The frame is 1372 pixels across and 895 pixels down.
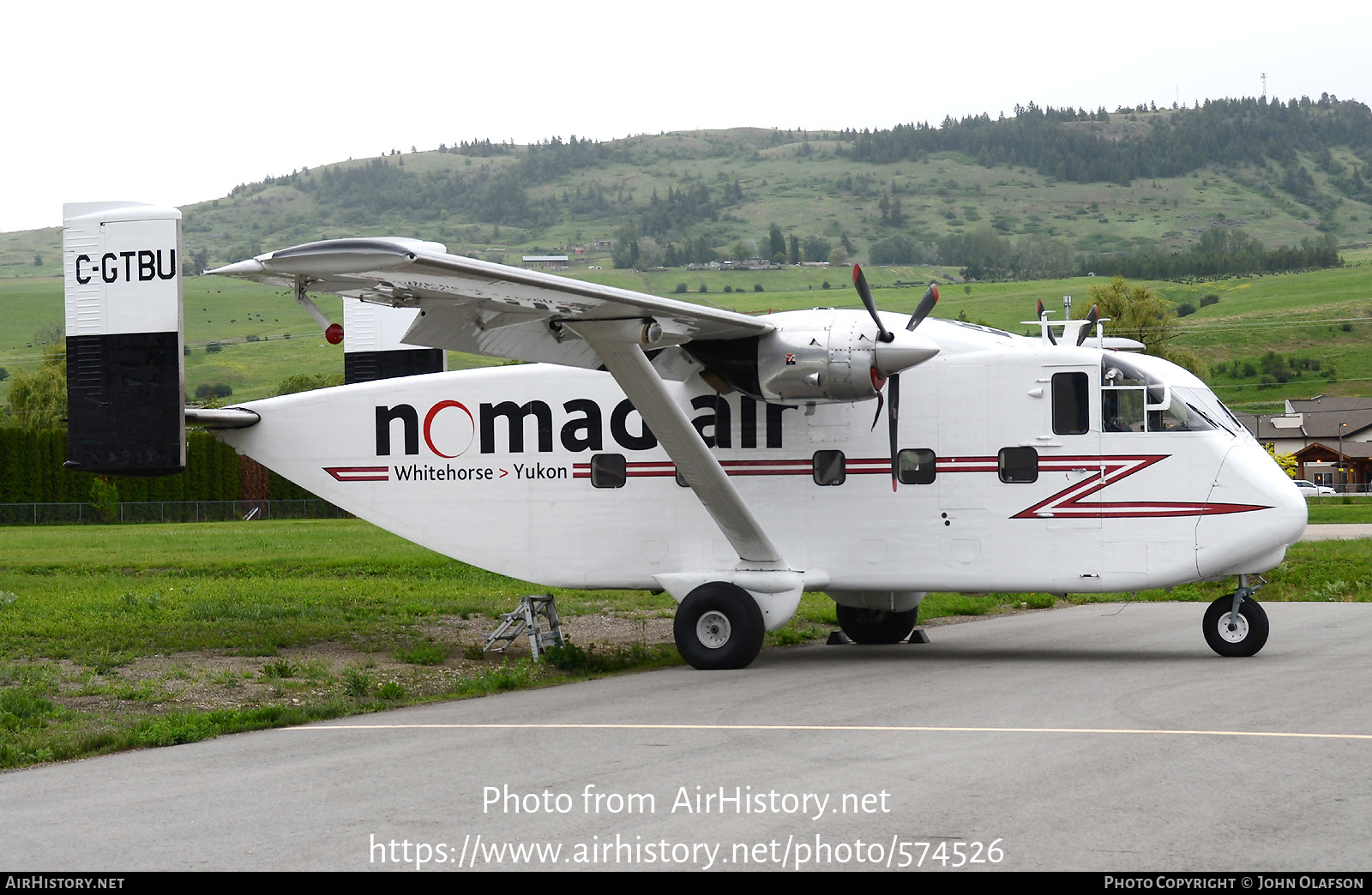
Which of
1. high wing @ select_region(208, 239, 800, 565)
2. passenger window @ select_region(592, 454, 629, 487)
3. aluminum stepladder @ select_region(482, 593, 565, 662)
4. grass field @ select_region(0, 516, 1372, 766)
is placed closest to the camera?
high wing @ select_region(208, 239, 800, 565)

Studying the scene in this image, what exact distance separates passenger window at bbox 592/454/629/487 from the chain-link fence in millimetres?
32677

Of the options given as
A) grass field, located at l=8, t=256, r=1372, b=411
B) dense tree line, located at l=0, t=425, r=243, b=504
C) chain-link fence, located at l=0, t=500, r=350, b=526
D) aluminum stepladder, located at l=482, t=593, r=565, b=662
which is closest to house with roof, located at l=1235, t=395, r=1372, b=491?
grass field, located at l=8, t=256, r=1372, b=411

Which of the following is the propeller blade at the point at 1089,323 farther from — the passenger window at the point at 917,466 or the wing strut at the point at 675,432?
the wing strut at the point at 675,432

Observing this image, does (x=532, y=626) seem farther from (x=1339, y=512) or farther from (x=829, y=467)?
(x=1339, y=512)

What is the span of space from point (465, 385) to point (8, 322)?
174838mm

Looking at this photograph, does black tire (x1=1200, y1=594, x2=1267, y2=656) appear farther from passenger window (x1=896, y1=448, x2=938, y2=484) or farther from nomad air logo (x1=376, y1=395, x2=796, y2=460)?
nomad air logo (x1=376, y1=395, x2=796, y2=460)

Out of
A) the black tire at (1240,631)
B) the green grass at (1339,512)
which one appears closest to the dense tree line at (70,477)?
the green grass at (1339,512)

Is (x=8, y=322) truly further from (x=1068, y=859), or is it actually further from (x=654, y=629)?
(x=1068, y=859)

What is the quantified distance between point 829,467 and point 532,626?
158 inches

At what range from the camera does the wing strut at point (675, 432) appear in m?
13.1

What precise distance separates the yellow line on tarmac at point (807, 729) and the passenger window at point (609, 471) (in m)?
5.50

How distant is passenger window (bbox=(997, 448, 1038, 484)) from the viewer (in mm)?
14758

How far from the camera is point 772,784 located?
26.8 feet

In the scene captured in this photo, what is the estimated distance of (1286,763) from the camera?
8.60 metres
